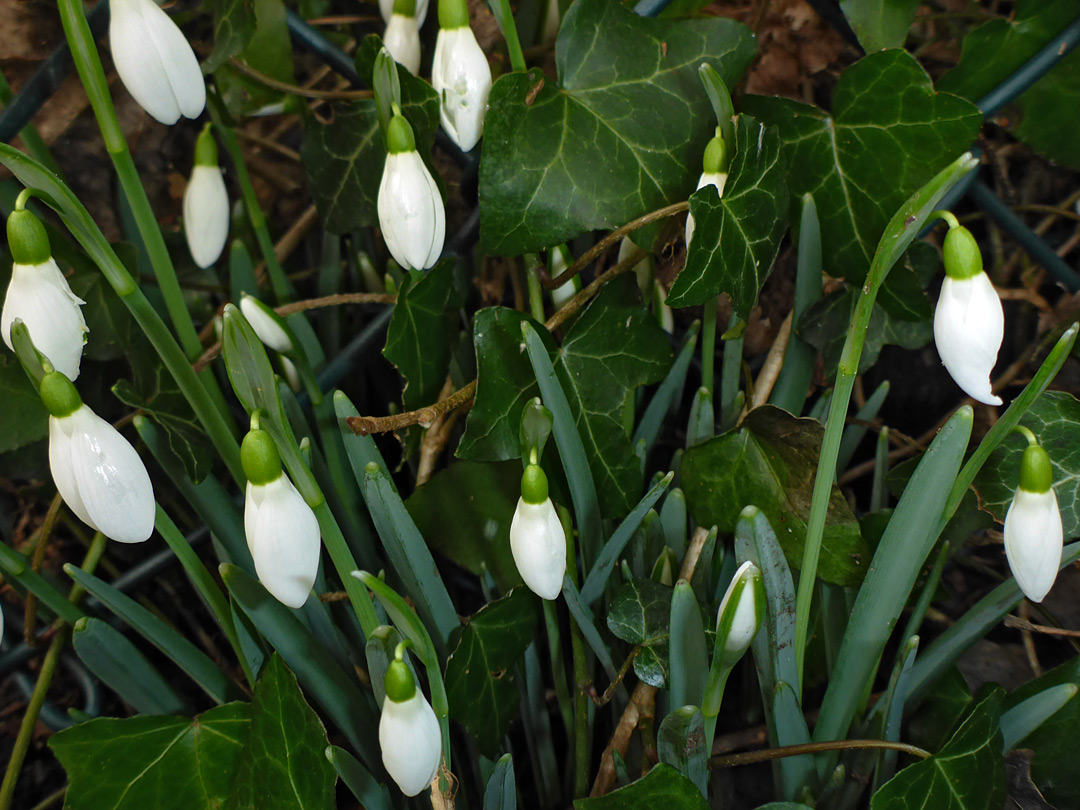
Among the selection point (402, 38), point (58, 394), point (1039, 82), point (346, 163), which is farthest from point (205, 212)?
point (1039, 82)

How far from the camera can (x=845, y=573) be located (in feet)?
2.33

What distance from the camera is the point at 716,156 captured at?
2.13ft

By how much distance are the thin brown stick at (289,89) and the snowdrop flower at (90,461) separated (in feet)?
1.46

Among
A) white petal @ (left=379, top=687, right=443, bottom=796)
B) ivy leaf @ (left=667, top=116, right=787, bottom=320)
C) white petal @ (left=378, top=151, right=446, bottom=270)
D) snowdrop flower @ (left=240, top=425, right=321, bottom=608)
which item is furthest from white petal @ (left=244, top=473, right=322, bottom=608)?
ivy leaf @ (left=667, top=116, right=787, bottom=320)

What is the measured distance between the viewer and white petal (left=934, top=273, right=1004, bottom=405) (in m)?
0.50

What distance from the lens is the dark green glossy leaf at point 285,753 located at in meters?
0.60

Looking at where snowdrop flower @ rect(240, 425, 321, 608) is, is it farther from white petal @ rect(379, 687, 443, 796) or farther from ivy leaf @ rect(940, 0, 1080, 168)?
ivy leaf @ rect(940, 0, 1080, 168)

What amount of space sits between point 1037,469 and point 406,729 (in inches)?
16.8

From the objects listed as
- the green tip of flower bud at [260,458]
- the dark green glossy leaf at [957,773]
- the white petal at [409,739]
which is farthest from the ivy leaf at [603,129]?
the dark green glossy leaf at [957,773]

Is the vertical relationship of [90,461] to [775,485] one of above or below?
above

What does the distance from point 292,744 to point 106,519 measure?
223mm

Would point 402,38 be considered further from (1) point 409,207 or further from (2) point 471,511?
(2) point 471,511

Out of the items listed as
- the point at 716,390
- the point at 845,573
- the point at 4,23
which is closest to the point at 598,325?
the point at 845,573

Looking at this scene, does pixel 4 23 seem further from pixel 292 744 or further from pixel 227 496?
pixel 292 744
